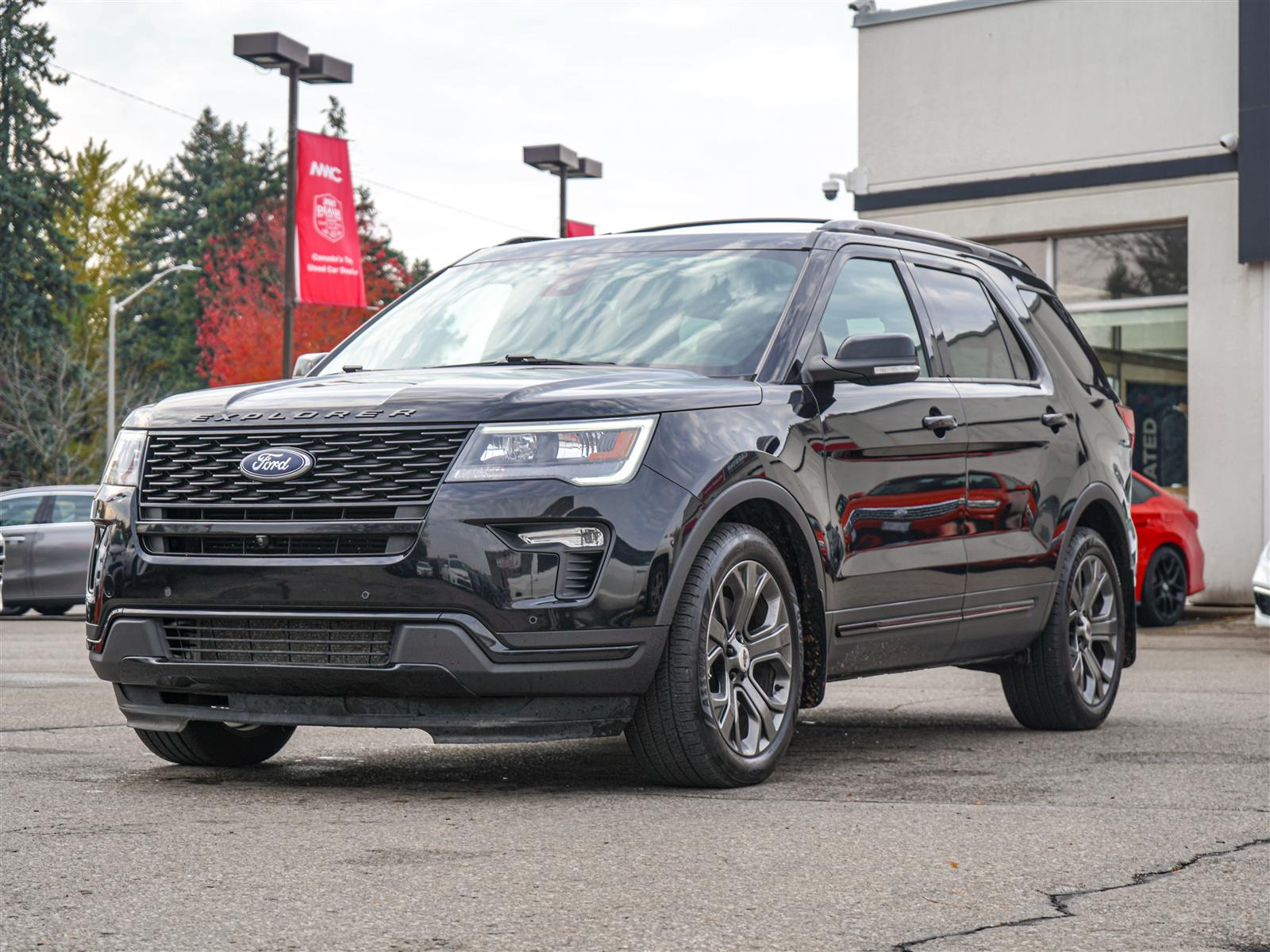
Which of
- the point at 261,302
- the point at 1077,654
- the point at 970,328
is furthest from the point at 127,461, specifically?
the point at 261,302

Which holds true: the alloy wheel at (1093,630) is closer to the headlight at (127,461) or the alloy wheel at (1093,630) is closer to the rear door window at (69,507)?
the headlight at (127,461)

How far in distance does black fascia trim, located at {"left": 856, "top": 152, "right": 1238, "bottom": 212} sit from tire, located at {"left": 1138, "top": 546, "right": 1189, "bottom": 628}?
4.36m

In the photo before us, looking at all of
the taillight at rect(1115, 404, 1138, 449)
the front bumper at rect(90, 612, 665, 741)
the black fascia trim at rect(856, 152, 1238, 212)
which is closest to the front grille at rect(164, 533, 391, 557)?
the front bumper at rect(90, 612, 665, 741)

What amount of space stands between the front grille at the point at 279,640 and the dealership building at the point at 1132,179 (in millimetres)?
14701

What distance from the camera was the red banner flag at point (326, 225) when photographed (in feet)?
77.3

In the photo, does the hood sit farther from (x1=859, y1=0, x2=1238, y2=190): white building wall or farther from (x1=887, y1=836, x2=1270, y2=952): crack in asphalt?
(x1=859, y1=0, x2=1238, y2=190): white building wall

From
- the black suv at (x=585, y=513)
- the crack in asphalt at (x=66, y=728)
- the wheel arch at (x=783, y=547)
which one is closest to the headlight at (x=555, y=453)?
the black suv at (x=585, y=513)

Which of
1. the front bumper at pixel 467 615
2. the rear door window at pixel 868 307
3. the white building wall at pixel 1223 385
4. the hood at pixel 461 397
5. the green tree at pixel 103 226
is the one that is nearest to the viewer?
the front bumper at pixel 467 615

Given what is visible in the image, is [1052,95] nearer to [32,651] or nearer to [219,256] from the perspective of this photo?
[32,651]

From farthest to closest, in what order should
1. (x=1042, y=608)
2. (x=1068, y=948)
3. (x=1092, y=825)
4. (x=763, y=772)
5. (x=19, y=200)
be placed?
(x=19, y=200), (x=1042, y=608), (x=763, y=772), (x=1092, y=825), (x=1068, y=948)

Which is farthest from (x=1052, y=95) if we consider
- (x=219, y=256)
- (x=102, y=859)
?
(x=219, y=256)

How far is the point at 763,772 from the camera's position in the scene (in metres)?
6.02

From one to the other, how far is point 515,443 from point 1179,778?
8.54 ft

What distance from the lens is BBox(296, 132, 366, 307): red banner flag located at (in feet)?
77.3
